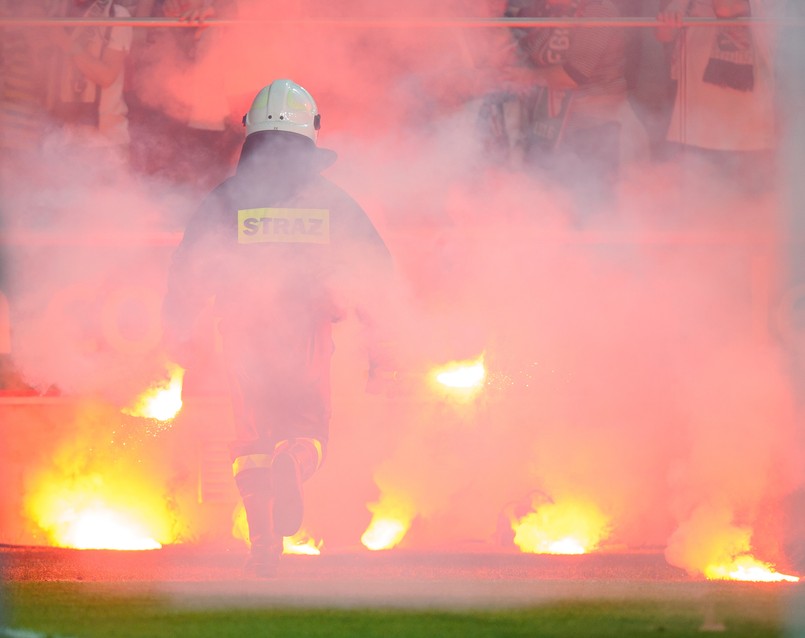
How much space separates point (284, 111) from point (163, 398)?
178 centimetres

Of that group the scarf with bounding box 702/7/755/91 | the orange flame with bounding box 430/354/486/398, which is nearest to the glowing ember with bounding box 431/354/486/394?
the orange flame with bounding box 430/354/486/398

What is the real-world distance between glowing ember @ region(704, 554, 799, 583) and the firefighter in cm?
191

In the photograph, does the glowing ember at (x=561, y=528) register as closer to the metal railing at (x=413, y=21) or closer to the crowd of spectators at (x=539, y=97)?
the crowd of spectators at (x=539, y=97)

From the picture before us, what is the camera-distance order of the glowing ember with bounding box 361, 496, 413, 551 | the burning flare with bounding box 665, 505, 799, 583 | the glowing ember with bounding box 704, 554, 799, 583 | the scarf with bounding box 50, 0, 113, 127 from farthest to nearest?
the glowing ember with bounding box 361, 496, 413, 551
the scarf with bounding box 50, 0, 113, 127
the burning flare with bounding box 665, 505, 799, 583
the glowing ember with bounding box 704, 554, 799, 583

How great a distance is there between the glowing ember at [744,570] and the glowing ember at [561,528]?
1163 mm

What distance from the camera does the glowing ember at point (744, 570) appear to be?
5.68m

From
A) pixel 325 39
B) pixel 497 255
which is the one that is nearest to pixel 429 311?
pixel 497 255

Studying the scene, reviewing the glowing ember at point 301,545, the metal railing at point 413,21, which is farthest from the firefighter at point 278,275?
the glowing ember at point 301,545

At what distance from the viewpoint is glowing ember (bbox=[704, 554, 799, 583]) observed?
568 cm

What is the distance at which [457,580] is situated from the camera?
17.1 ft

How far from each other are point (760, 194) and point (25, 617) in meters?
4.58

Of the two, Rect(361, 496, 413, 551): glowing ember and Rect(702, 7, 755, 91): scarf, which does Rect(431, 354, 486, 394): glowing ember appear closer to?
Rect(361, 496, 413, 551): glowing ember

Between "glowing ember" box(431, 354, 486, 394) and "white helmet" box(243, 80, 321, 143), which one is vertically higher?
"white helmet" box(243, 80, 321, 143)

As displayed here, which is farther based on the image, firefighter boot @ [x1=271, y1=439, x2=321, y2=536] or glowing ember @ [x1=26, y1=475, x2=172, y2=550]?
glowing ember @ [x1=26, y1=475, x2=172, y2=550]
